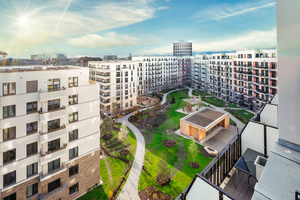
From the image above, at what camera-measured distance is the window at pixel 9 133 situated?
13.6 metres

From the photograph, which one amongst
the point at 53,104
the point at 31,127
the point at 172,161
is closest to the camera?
the point at 31,127

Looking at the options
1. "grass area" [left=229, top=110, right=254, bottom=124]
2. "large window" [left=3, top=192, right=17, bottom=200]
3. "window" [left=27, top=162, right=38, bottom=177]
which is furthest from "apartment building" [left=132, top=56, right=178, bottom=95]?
"large window" [left=3, top=192, right=17, bottom=200]

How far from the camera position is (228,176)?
9.80 m

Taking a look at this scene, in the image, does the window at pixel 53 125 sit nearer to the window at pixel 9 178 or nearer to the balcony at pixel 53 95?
the balcony at pixel 53 95

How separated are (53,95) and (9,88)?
3.35 m

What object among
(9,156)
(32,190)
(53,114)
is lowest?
(32,190)

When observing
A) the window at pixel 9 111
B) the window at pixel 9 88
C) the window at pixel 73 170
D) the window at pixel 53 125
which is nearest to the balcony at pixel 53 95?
the window at pixel 9 88

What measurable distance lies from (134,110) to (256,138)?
40047mm

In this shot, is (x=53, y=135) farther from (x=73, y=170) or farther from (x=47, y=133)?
(x=73, y=170)

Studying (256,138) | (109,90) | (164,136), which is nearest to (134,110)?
(109,90)

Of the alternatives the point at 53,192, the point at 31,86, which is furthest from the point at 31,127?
the point at 53,192

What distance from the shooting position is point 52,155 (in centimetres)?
1562

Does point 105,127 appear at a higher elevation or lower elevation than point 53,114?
lower

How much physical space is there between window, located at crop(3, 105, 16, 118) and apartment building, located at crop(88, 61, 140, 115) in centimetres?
3089
